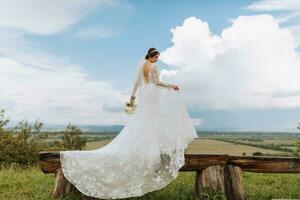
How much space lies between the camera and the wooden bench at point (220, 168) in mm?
7621

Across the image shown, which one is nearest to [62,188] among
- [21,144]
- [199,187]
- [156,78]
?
[199,187]

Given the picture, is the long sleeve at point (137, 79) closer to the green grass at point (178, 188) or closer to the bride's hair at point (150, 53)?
the bride's hair at point (150, 53)

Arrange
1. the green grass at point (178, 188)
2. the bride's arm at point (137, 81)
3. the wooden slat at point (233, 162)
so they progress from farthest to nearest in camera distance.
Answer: the green grass at point (178, 188)
the bride's arm at point (137, 81)
the wooden slat at point (233, 162)

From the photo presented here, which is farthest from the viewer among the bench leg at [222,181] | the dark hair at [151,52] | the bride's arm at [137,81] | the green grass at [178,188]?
the green grass at [178,188]

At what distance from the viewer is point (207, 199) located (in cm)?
766

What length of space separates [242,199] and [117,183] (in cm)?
238

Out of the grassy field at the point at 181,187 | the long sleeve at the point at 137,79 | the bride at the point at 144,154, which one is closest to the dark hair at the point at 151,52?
the bride at the point at 144,154

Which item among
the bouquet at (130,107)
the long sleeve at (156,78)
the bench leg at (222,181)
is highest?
the long sleeve at (156,78)

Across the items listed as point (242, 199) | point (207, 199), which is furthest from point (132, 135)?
point (242, 199)

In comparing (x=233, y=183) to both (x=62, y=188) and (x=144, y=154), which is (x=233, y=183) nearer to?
(x=144, y=154)

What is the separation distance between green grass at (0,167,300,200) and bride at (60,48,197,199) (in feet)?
2.41

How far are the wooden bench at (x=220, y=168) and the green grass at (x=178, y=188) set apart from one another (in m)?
0.21

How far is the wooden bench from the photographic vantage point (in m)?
7.62

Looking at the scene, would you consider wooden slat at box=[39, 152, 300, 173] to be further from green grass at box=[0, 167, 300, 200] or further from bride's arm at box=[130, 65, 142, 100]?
bride's arm at box=[130, 65, 142, 100]
